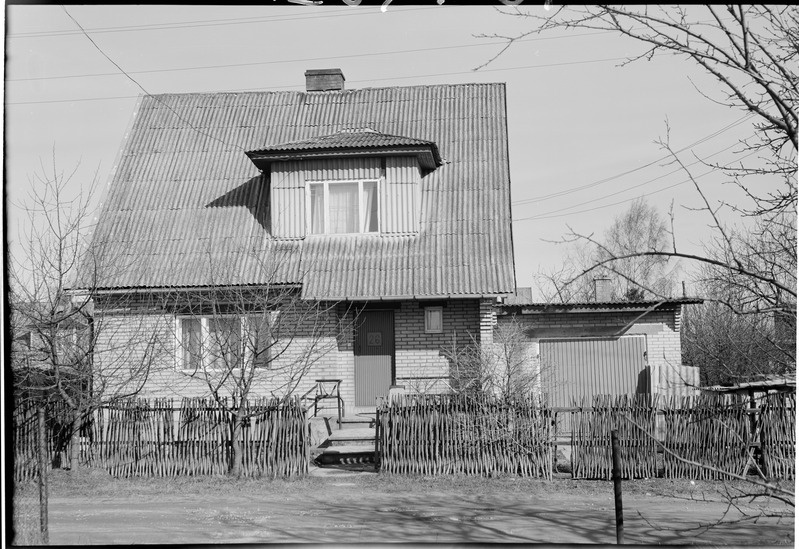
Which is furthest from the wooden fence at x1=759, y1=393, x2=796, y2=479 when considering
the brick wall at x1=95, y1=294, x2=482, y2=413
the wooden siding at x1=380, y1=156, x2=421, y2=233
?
the wooden siding at x1=380, y1=156, x2=421, y2=233

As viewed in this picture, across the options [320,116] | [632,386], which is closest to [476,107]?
[320,116]

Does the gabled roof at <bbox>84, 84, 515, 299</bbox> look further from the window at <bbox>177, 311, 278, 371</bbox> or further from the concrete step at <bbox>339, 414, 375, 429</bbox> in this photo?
the concrete step at <bbox>339, 414, 375, 429</bbox>

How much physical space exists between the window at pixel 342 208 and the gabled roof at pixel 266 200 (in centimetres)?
27

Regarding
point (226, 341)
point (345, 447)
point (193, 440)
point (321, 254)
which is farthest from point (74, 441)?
point (321, 254)

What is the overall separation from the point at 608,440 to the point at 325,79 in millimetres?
12178

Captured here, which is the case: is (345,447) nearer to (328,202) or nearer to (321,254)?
(321,254)

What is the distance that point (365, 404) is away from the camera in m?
16.8

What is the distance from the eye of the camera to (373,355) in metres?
16.8

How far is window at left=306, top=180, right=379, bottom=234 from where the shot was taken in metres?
16.9

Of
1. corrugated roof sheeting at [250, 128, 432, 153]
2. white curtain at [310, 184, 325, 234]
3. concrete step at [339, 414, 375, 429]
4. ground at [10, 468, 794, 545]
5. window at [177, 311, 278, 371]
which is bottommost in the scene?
ground at [10, 468, 794, 545]

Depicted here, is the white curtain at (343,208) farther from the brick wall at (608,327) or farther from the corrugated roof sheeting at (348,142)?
the brick wall at (608,327)

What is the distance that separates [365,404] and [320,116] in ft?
22.9

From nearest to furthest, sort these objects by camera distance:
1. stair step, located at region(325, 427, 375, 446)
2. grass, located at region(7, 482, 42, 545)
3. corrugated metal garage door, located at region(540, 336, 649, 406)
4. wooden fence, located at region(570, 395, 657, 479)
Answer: grass, located at region(7, 482, 42, 545) < wooden fence, located at region(570, 395, 657, 479) < stair step, located at region(325, 427, 375, 446) < corrugated metal garage door, located at region(540, 336, 649, 406)

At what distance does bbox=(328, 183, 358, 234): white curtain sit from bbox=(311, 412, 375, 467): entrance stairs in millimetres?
3987
